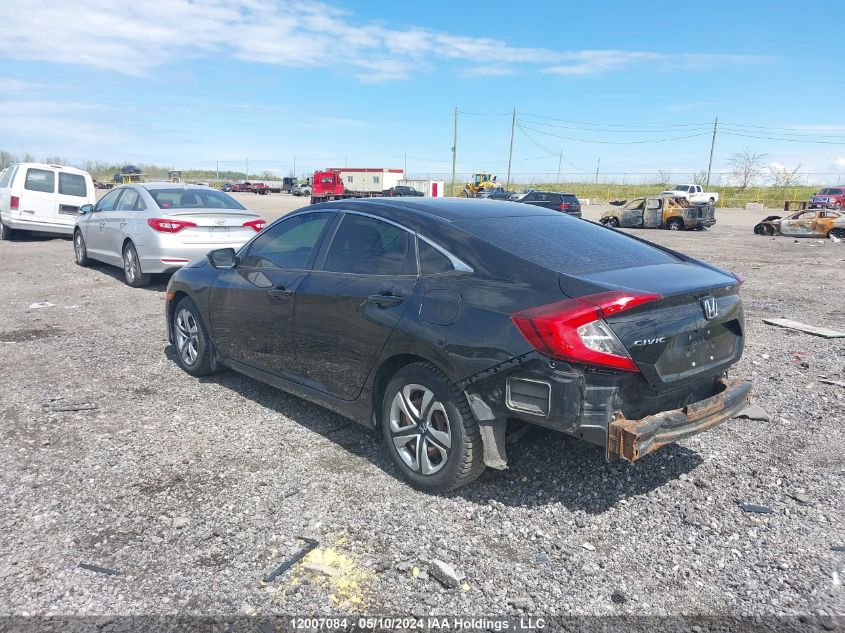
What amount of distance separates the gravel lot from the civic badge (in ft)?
3.53

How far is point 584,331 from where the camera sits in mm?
2994

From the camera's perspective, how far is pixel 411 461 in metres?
3.75

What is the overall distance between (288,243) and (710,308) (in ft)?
9.80

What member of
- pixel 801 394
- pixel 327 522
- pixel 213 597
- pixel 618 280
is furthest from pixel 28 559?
pixel 801 394

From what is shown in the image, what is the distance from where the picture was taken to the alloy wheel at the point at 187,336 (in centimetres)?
566

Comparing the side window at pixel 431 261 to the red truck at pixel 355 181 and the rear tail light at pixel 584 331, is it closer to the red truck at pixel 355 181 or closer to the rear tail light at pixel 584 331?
the rear tail light at pixel 584 331

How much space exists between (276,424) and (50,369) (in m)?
2.72

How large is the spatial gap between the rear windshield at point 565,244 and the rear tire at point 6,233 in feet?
54.6

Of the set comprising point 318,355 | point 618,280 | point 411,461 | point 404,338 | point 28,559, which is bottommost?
point 28,559

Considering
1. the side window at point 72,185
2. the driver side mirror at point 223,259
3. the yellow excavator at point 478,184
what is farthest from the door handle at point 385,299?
the yellow excavator at point 478,184

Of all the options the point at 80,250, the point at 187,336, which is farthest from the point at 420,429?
the point at 80,250

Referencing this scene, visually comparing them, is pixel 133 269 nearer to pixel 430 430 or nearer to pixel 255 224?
pixel 255 224

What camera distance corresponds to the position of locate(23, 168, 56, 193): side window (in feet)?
49.6

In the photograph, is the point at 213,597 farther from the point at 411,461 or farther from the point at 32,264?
the point at 32,264
